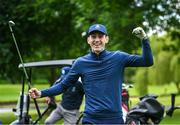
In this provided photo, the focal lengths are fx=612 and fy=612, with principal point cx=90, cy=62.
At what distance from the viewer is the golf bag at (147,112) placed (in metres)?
8.62

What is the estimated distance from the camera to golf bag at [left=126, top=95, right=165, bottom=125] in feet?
28.3

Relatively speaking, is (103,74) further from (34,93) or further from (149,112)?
(149,112)

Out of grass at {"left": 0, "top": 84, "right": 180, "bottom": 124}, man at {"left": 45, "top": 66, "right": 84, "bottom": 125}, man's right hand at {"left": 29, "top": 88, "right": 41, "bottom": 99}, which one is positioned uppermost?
man's right hand at {"left": 29, "top": 88, "right": 41, "bottom": 99}

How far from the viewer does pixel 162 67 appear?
44750mm

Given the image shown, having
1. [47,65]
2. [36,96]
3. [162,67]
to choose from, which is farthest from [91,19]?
[162,67]

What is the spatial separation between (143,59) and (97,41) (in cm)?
44

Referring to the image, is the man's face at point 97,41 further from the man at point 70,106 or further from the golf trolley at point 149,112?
the man at point 70,106

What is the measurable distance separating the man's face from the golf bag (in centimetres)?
328

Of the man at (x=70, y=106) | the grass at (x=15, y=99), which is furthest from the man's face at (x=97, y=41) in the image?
the grass at (x=15, y=99)

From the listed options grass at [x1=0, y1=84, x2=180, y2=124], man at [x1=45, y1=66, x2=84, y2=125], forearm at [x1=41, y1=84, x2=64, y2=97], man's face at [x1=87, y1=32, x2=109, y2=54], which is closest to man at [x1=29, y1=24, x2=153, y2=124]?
man's face at [x1=87, y1=32, x2=109, y2=54]

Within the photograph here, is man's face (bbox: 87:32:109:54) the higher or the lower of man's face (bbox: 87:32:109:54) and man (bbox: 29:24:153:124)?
the higher

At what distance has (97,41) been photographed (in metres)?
5.50

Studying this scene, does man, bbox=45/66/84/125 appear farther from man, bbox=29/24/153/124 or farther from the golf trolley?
man, bbox=29/24/153/124

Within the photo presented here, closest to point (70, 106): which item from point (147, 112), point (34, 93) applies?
point (147, 112)
